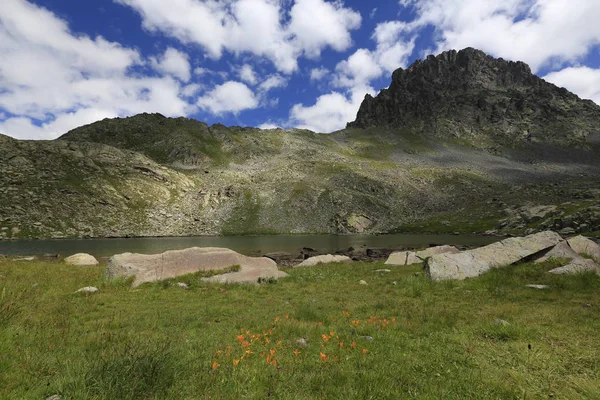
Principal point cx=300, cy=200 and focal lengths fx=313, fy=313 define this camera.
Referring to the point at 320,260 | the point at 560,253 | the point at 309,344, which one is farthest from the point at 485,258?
the point at 309,344

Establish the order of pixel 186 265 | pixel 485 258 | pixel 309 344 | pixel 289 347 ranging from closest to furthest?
pixel 289 347 < pixel 309 344 < pixel 485 258 < pixel 186 265

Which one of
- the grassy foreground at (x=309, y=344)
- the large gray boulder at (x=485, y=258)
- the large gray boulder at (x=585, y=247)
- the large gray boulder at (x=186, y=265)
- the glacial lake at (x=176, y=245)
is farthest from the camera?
the glacial lake at (x=176, y=245)

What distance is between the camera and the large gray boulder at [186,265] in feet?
69.9

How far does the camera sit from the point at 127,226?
99438 mm

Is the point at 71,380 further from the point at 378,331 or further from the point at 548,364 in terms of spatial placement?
the point at 548,364

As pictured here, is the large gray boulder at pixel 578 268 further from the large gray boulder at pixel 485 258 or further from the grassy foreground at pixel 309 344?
the large gray boulder at pixel 485 258

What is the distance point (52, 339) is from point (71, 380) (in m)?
4.20

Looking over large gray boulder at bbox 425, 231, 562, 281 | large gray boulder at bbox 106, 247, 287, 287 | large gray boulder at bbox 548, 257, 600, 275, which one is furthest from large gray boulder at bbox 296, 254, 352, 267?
large gray boulder at bbox 548, 257, 600, 275

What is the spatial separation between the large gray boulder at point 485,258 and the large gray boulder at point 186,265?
441 inches

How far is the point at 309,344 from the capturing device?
9.23 meters

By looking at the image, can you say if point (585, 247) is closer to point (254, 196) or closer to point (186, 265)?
point (186, 265)

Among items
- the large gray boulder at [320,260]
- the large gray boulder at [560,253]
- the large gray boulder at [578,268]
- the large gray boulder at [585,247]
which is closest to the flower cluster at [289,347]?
the large gray boulder at [578,268]

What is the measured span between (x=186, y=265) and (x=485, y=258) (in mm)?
21529

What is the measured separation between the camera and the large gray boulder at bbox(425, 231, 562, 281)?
2047 centimetres
